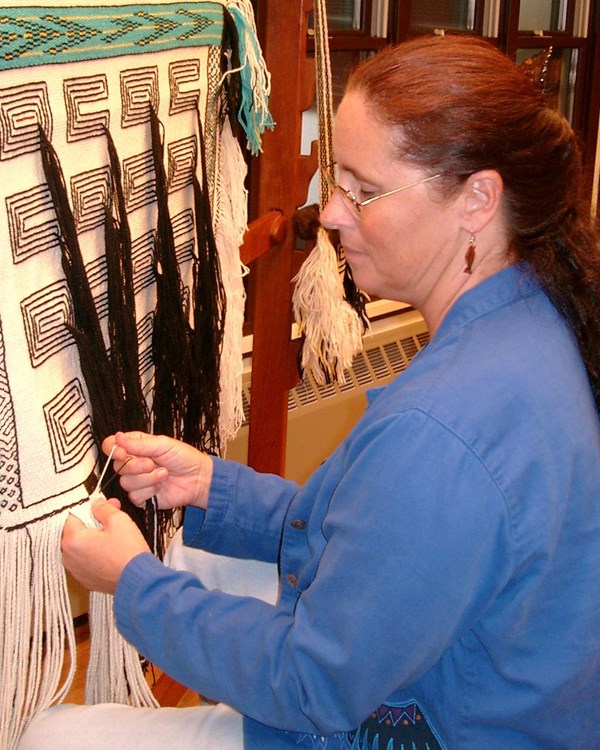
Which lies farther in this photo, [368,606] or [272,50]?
[272,50]

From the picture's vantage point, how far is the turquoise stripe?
78 cm

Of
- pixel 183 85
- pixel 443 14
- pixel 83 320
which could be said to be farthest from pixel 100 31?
pixel 443 14

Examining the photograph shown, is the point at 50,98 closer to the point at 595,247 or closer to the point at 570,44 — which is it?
the point at 595,247

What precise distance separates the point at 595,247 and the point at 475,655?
1.35 feet

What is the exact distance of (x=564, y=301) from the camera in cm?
87

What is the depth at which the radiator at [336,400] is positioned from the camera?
87.2 inches

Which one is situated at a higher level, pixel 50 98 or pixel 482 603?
pixel 50 98

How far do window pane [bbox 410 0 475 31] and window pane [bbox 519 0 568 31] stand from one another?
30 cm

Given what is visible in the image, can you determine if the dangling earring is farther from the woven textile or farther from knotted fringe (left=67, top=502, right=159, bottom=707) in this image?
knotted fringe (left=67, top=502, right=159, bottom=707)

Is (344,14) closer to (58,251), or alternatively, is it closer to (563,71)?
(563,71)

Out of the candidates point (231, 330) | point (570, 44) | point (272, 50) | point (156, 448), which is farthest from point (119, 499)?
point (570, 44)

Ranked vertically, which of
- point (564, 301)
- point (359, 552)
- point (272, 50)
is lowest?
point (359, 552)

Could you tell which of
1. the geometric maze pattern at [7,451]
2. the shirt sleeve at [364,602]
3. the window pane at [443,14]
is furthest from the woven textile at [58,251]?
the window pane at [443,14]

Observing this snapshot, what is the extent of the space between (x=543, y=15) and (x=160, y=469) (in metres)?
2.47
